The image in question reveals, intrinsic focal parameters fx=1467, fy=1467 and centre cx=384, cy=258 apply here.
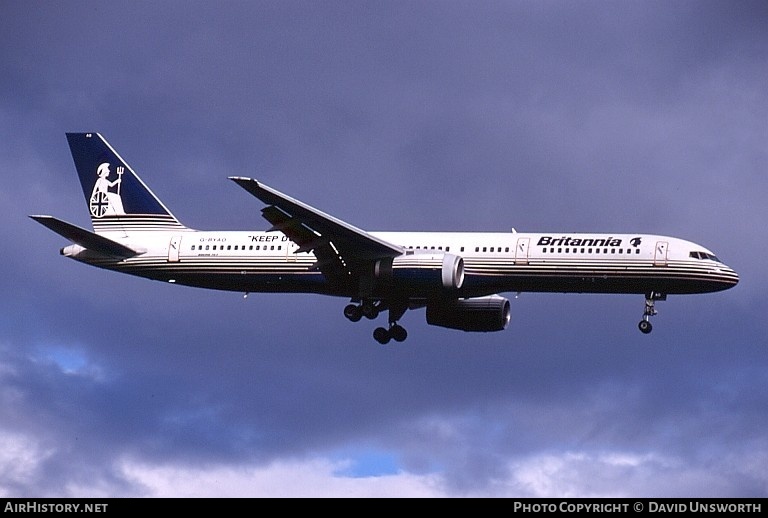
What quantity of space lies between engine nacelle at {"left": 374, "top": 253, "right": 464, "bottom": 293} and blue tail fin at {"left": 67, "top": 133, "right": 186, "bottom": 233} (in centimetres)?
1350

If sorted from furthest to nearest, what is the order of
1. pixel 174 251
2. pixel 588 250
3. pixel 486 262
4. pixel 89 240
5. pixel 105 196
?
pixel 105 196 < pixel 174 251 < pixel 89 240 < pixel 486 262 < pixel 588 250

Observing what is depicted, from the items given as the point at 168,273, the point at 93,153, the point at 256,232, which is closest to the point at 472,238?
the point at 256,232

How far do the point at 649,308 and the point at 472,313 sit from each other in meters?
10.1

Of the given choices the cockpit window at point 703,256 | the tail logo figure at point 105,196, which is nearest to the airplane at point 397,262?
the cockpit window at point 703,256

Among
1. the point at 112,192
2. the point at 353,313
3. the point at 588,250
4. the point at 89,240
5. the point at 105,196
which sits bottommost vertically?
the point at 353,313

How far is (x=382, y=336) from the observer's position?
75062mm

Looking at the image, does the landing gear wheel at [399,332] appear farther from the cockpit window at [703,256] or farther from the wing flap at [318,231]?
the cockpit window at [703,256]

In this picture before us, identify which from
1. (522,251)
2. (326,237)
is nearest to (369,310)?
(326,237)

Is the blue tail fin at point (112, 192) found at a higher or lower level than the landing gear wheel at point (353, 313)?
higher

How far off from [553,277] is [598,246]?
8.61ft

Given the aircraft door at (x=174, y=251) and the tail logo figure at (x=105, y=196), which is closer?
the aircraft door at (x=174, y=251)

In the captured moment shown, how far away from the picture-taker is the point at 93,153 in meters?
80.2

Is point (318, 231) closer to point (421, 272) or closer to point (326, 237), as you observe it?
point (326, 237)

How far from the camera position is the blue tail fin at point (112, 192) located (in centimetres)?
7775
